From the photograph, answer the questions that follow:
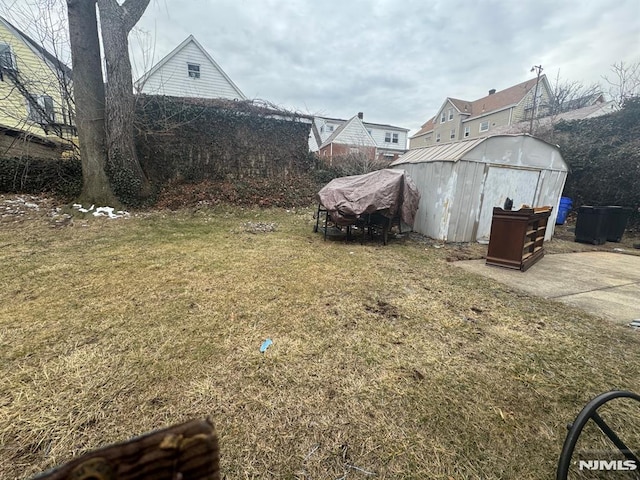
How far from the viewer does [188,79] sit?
16516mm

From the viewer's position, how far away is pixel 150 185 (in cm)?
898

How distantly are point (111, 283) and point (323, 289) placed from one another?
9.52 ft

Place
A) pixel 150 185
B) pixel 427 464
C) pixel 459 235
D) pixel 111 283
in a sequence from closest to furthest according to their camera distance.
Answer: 1. pixel 427 464
2. pixel 111 283
3. pixel 459 235
4. pixel 150 185

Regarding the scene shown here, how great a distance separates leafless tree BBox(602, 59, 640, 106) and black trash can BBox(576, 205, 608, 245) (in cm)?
994

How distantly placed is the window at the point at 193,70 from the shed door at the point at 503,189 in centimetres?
1806

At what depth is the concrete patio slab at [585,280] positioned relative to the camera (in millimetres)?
3382

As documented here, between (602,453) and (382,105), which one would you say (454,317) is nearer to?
(602,453)

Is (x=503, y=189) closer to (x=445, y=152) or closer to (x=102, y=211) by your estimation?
(x=445, y=152)

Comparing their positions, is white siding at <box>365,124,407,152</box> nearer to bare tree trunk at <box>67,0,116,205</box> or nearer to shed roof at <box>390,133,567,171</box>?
shed roof at <box>390,133,567,171</box>

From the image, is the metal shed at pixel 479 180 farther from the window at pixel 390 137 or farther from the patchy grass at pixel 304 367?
the window at pixel 390 137

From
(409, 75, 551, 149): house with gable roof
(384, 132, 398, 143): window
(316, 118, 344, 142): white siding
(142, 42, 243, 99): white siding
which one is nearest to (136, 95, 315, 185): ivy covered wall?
(142, 42, 243, 99): white siding

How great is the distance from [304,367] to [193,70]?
20.2m

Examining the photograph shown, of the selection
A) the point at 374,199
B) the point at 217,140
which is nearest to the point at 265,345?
the point at 374,199

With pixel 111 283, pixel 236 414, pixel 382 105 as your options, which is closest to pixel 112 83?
pixel 111 283
